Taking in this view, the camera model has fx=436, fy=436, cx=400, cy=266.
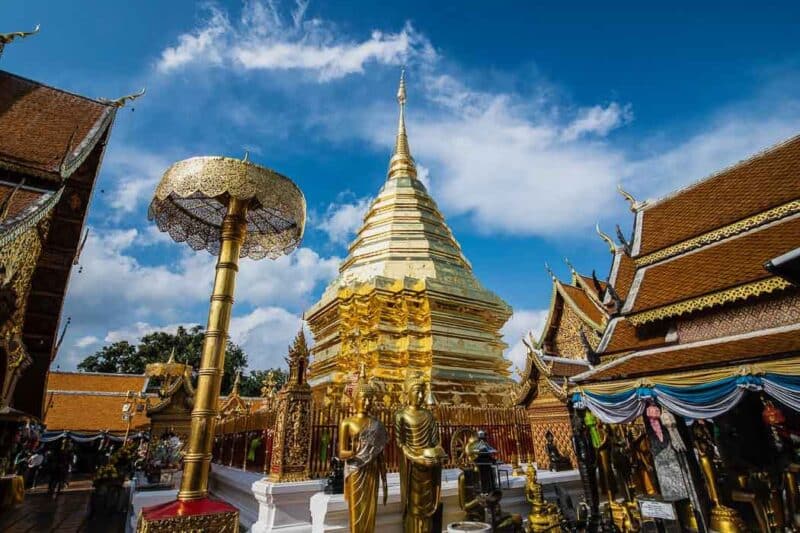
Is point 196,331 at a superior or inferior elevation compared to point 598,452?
superior

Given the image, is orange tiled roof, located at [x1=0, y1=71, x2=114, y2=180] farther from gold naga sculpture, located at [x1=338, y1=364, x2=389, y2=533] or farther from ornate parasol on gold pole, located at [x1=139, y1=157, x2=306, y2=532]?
gold naga sculpture, located at [x1=338, y1=364, x2=389, y2=533]

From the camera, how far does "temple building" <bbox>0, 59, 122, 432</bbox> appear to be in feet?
14.6

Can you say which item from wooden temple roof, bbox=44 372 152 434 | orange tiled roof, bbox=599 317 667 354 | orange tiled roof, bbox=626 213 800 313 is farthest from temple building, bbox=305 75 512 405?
wooden temple roof, bbox=44 372 152 434

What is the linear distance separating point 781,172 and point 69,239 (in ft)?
36.5

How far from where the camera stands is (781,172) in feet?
22.7

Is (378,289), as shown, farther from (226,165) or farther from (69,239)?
(226,165)

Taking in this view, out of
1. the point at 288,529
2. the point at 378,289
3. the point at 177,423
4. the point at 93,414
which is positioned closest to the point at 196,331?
the point at 93,414

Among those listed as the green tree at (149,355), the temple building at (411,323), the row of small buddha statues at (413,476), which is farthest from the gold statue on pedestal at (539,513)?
the green tree at (149,355)

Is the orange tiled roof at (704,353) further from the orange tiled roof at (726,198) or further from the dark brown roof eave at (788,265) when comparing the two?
the dark brown roof eave at (788,265)

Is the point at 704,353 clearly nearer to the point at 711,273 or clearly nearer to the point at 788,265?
the point at 711,273

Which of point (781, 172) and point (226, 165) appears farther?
point (781, 172)

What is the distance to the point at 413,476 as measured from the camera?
4828 mm

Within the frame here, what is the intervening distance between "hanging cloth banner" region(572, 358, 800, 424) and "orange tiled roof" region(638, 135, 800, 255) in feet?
10.4

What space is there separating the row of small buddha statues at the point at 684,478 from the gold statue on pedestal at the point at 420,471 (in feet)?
7.55
